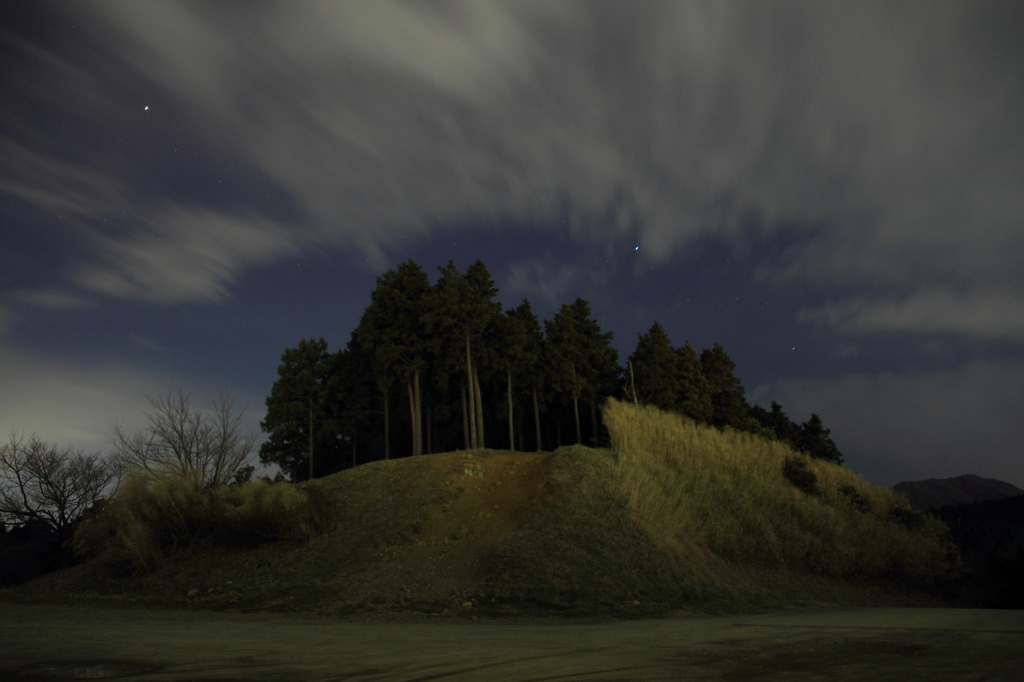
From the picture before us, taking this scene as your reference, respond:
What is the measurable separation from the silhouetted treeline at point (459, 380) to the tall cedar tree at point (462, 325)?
0.06 m

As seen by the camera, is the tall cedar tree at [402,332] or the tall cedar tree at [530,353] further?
the tall cedar tree at [530,353]

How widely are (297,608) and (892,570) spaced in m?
18.5

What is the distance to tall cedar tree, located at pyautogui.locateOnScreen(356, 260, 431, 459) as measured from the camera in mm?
31812

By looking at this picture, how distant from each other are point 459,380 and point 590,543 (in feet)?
70.2

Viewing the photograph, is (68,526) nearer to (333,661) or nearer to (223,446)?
(223,446)

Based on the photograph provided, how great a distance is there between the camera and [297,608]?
42.5ft

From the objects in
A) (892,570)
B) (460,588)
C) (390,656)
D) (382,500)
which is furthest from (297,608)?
(892,570)

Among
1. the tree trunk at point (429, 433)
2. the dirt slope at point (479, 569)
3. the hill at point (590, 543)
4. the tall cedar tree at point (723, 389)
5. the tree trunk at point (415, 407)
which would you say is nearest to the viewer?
the dirt slope at point (479, 569)

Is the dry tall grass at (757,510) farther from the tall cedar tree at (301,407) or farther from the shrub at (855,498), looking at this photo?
the tall cedar tree at (301,407)

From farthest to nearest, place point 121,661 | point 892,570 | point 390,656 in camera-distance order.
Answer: point 892,570 → point 390,656 → point 121,661

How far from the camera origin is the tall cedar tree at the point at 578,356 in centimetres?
3888

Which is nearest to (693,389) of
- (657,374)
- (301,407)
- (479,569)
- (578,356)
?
(657,374)

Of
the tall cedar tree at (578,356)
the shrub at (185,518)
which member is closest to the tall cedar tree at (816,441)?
the tall cedar tree at (578,356)

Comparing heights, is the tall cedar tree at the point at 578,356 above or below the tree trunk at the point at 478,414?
above
